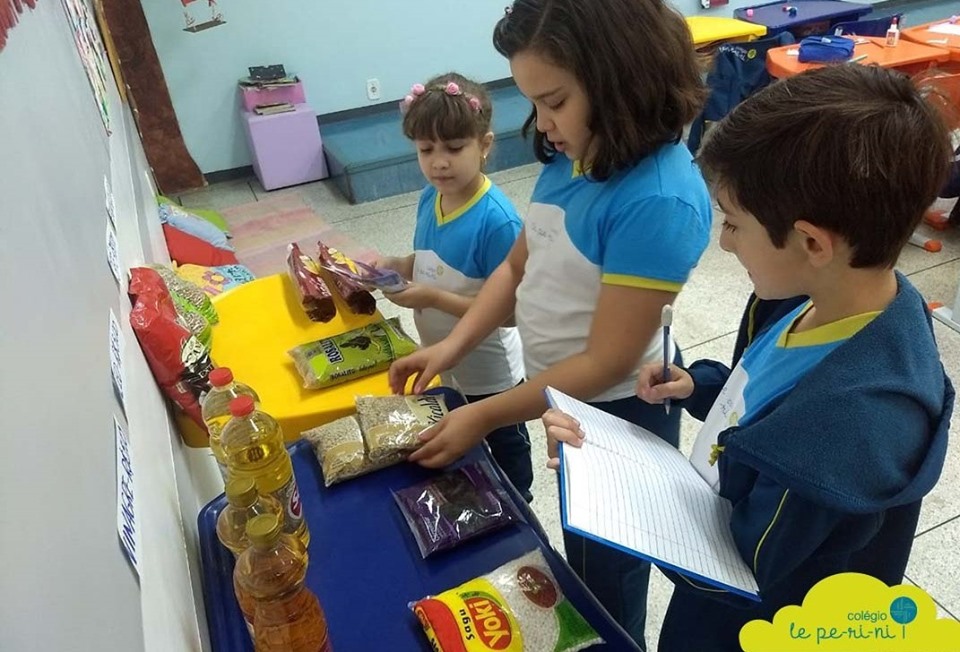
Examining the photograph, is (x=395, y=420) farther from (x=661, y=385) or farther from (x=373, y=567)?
(x=661, y=385)

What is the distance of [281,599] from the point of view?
0.75 m

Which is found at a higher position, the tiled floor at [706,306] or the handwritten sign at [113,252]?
the handwritten sign at [113,252]

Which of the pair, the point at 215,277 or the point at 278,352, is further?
the point at 215,277

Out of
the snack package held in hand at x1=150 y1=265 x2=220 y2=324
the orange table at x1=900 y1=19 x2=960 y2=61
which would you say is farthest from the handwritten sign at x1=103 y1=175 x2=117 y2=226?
the orange table at x1=900 y1=19 x2=960 y2=61

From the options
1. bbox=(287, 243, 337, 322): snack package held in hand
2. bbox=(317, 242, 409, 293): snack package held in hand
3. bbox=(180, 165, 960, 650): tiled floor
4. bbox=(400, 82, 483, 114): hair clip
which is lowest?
bbox=(180, 165, 960, 650): tiled floor

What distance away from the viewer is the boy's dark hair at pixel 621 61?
952 millimetres

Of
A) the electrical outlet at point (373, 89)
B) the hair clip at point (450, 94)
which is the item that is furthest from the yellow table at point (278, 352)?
the electrical outlet at point (373, 89)

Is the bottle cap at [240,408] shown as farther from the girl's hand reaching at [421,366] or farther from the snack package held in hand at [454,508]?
the girl's hand reaching at [421,366]

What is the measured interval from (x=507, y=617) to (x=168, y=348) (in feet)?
2.39

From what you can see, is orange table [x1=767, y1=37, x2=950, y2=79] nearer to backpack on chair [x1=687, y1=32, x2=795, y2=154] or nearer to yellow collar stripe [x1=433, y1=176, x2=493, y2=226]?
backpack on chair [x1=687, y1=32, x2=795, y2=154]

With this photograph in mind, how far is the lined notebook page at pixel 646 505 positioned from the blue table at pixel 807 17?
4303mm

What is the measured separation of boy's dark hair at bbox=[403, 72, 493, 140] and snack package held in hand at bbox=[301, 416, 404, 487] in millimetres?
686

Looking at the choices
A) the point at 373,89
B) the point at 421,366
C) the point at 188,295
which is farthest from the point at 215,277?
the point at 373,89

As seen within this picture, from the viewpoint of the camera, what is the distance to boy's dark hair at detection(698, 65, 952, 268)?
25.7 inches
